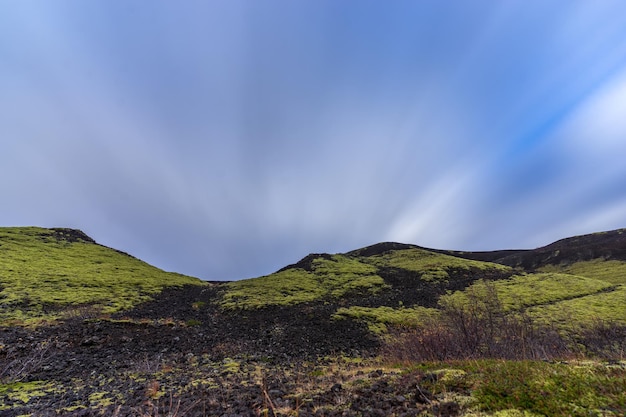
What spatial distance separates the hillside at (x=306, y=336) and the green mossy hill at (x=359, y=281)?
19.0 inches

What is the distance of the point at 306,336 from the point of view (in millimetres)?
26422

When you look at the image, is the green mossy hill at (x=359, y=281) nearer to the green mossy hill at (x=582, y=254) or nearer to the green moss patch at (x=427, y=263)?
the green moss patch at (x=427, y=263)

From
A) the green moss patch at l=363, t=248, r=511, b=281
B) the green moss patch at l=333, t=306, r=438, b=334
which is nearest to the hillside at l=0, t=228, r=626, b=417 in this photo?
the green moss patch at l=333, t=306, r=438, b=334

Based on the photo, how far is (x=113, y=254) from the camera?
64375 millimetres

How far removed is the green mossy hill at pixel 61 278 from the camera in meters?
29.3

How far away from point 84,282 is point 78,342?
79.7ft

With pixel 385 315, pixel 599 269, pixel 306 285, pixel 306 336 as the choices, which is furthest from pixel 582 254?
pixel 306 336

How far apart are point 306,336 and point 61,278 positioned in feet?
119

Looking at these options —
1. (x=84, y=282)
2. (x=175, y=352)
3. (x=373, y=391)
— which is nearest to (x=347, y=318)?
(x=175, y=352)

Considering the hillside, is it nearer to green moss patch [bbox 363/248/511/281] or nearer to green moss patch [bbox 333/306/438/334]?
green moss patch [bbox 333/306/438/334]

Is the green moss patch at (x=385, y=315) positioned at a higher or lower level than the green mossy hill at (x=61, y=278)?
lower

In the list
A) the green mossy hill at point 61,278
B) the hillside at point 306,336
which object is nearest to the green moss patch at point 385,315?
the hillside at point 306,336

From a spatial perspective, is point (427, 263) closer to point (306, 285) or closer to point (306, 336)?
point (306, 285)

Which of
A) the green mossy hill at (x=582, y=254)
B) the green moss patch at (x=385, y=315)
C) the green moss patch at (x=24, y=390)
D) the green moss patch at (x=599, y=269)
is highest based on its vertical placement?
the green mossy hill at (x=582, y=254)
